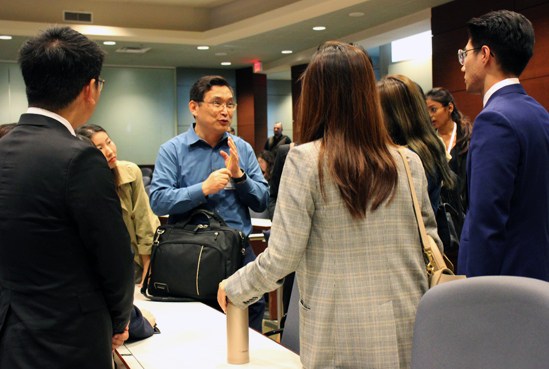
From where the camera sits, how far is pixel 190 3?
891 centimetres

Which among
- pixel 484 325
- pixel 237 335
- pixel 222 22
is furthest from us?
pixel 222 22

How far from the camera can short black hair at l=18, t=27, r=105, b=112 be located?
4.30 ft

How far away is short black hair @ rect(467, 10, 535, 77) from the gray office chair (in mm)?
1016

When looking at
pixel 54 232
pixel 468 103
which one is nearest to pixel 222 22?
pixel 468 103

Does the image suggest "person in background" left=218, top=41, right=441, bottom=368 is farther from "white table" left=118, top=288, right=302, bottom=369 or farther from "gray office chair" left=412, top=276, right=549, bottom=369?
"white table" left=118, top=288, right=302, bottom=369

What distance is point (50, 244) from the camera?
124cm

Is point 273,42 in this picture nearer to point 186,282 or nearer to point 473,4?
point 473,4

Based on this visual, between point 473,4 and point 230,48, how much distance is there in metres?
5.26

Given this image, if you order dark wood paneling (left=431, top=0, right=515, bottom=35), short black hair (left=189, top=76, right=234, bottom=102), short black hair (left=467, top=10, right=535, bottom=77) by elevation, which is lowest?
short black hair (left=189, top=76, right=234, bottom=102)

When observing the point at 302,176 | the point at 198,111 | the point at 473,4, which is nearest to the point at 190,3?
the point at 473,4

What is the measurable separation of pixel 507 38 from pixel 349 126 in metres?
0.88

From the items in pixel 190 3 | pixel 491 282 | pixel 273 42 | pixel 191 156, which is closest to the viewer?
pixel 491 282

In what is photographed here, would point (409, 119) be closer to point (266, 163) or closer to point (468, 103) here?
point (468, 103)

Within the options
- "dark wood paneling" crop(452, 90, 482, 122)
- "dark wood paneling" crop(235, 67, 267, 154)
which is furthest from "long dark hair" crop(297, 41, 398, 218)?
"dark wood paneling" crop(235, 67, 267, 154)
